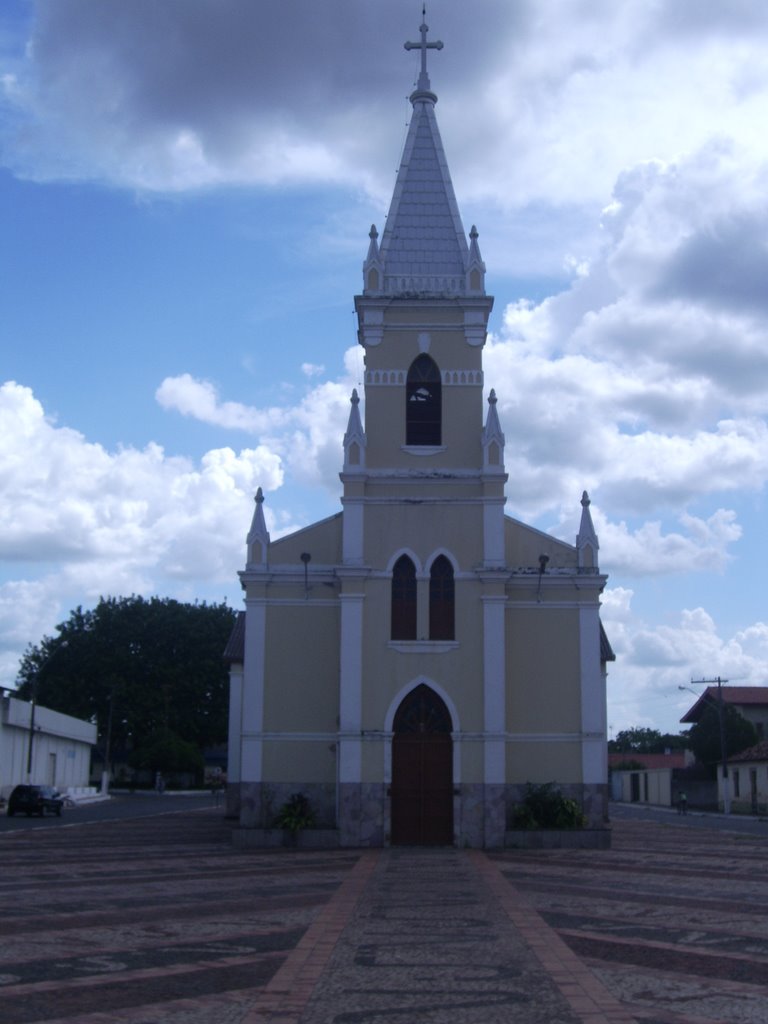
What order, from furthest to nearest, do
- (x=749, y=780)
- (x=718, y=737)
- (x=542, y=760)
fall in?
(x=718, y=737)
(x=749, y=780)
(x=542, y=760)

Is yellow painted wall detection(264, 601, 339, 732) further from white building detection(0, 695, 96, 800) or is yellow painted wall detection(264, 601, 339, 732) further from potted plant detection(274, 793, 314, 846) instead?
white building detection(0, 695, 96, 800)

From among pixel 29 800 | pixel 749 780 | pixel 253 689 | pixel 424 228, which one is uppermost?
pixel 424 228

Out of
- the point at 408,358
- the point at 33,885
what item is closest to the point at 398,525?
the point at 408,358

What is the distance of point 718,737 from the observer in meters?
72.9

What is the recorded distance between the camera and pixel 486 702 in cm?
2830

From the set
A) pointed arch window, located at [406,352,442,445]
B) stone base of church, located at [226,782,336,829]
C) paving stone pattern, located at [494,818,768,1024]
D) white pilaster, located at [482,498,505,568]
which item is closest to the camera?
paving stone pattern, located at [494,818,768,1024]

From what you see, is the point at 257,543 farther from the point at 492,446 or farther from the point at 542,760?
the point at 542,760

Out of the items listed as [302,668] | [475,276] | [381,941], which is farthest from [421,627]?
[381,941]

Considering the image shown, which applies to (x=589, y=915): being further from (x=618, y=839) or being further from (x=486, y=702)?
(x=618, y=839)

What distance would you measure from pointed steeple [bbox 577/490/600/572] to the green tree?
146 feet

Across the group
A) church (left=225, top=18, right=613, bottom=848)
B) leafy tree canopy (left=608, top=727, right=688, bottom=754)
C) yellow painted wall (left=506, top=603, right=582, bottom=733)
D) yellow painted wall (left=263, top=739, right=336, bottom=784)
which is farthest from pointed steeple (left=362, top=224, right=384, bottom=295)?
leafy tree canopy (left=608, top=727, right=688, bottom=754)

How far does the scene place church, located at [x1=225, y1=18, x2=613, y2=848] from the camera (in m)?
28.2

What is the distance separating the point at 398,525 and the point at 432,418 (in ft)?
10.2

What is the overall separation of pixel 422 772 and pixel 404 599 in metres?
4.08
